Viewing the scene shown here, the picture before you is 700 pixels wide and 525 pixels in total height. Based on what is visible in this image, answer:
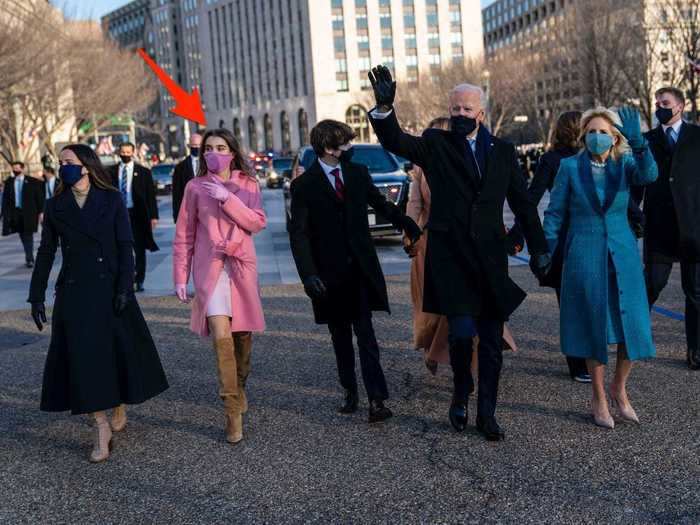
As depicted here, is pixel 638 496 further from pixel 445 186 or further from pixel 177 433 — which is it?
pixel 177 433

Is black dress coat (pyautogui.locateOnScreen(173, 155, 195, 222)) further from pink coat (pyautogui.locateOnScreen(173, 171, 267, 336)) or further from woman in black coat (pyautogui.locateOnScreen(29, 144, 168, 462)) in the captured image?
woman in black coat (pyautogui.locateOnScreen(29, 144, 168, 462))

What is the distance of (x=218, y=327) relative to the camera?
5246mm

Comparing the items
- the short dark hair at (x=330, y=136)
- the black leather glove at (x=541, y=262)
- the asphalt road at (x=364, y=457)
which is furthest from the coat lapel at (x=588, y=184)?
the short dark hair at (x=330, y=136)

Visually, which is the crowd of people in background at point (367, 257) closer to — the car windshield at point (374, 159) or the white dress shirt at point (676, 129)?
the white dress shirt at point (676, 129)

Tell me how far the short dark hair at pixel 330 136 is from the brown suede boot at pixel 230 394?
1.26 m

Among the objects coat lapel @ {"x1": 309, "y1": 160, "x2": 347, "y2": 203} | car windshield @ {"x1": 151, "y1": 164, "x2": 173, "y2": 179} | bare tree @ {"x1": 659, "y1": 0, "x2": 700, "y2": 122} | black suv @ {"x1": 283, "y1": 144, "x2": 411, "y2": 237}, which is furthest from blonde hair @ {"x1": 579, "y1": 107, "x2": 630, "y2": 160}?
car windshield @ {"x1": 151, "y1": 164, "x2": 173, "y2": 179}

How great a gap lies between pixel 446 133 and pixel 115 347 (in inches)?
82.5

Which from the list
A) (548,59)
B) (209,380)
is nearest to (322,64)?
(548,59)

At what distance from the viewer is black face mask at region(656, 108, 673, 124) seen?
613 cm

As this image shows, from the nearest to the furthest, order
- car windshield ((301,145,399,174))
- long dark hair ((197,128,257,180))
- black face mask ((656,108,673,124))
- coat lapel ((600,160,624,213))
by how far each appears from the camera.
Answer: coat lapel ((600,160,624,213)), long dark hair ((197,128,257,180)), black face mask ((656,108,673,124)), car windshield ((301,145,399,174))

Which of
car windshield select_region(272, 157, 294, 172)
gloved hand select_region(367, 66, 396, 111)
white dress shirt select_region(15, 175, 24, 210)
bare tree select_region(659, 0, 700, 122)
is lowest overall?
gloved hand select_region(367, 66, 396, 111)

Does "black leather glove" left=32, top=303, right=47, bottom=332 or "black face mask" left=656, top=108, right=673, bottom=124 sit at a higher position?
"black face mask" left=656, top=108, right=673, bottom=124

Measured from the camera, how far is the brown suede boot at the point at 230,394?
5.16 meters

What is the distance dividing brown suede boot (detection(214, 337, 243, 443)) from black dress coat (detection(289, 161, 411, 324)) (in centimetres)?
62
